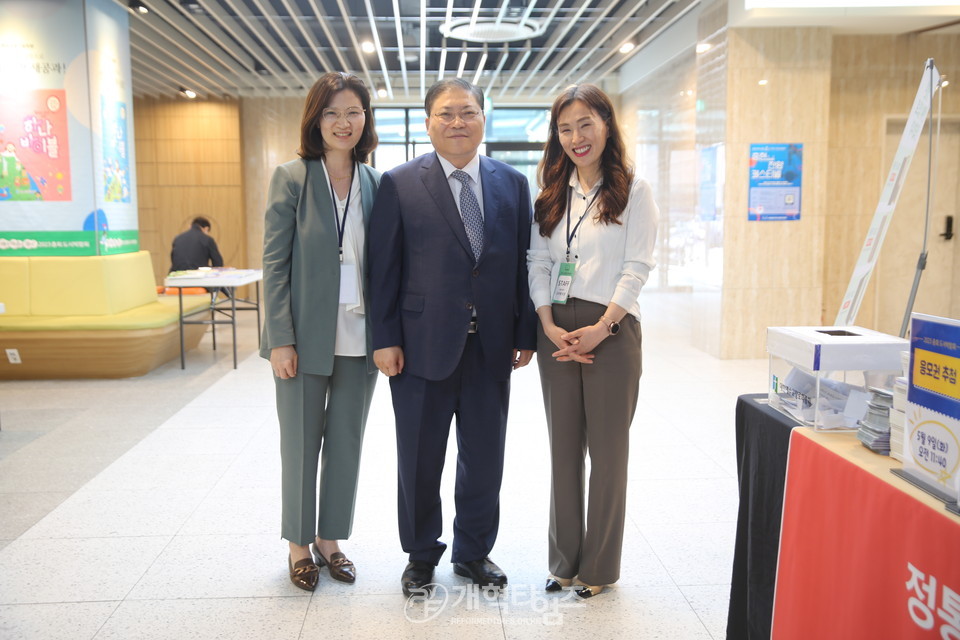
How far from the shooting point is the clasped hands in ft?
8.21

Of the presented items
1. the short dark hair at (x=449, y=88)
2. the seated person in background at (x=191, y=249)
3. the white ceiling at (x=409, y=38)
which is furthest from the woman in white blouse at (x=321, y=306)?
the seated person in background at (x=191, y=249)

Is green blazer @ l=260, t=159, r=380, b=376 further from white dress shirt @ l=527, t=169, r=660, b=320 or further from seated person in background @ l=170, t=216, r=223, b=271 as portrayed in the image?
seated person in background @ l=170, t=216, r=223, b=271

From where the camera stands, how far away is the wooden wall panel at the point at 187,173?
40.3ft

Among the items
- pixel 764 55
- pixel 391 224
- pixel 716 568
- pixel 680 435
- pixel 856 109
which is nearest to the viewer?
pixel 391 224

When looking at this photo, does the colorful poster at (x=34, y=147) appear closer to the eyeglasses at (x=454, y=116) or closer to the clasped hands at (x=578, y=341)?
the eyeglasses at (x=454, y=116)

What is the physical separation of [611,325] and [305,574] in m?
1.43

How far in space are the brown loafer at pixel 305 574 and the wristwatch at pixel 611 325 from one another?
1.39 meters

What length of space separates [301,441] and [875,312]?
713 centimetres

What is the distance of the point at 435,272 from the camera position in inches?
101

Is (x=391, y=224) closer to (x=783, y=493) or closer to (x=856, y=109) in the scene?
(x=783, y=493)

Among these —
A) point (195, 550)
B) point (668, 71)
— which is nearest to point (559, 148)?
point (195, 550)

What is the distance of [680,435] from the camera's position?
4.92 meters

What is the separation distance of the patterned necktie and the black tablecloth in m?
0.98

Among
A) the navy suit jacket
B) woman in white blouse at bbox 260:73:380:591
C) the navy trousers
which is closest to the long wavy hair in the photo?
the navy suit jacket
